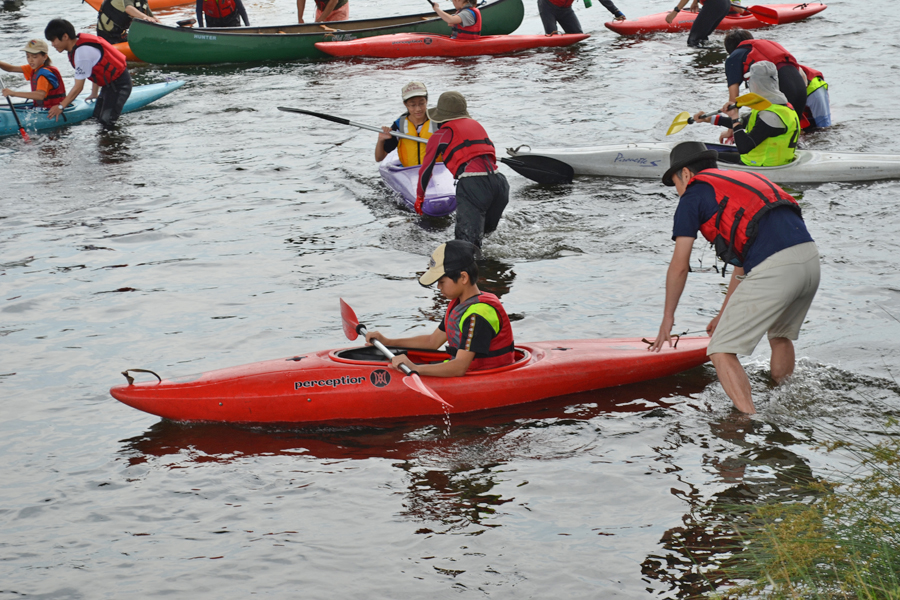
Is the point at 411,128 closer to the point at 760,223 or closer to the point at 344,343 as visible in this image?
the point at 344,343

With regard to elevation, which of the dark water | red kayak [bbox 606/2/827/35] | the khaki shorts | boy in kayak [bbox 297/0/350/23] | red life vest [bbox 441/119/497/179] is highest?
boy in kayak [bbox 297/0/350/23]

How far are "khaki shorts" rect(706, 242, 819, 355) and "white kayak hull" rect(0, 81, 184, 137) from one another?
32.6 feet

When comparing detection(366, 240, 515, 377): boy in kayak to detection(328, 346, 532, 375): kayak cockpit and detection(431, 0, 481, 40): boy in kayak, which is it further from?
detection(431, 0, 481, 40): boy in kayak

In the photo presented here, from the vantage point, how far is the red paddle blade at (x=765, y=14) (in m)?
14.5

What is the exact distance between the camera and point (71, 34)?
35.8 feet

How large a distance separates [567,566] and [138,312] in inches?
164

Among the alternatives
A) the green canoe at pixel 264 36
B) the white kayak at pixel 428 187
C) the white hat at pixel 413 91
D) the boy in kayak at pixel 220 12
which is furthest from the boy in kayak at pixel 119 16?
the white hat at pixel 413 91

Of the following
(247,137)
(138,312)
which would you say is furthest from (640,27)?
(138,312)

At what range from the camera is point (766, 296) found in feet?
13.4

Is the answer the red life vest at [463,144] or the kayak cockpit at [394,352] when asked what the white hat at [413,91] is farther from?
the kayak cockpit at [394,352]

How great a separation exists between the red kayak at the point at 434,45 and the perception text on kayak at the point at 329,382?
Answer: 1096 cm

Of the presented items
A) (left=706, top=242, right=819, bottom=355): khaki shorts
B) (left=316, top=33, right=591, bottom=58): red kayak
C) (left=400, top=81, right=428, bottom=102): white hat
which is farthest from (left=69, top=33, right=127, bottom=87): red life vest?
(left=706, top=242, right=819, bottom=355): khaki shorts

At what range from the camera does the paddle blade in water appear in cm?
868

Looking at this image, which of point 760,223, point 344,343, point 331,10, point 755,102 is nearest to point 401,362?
point 344,343
